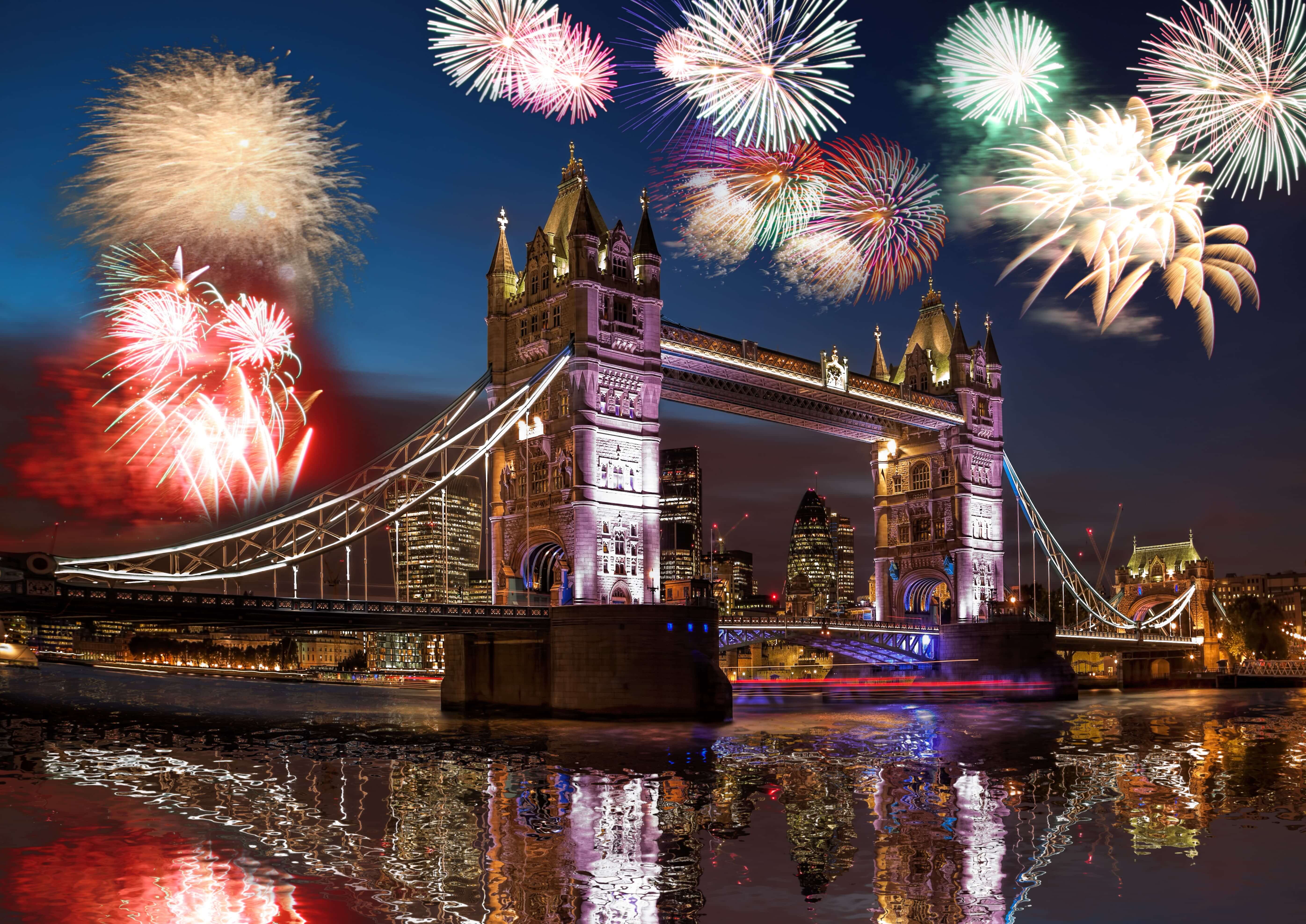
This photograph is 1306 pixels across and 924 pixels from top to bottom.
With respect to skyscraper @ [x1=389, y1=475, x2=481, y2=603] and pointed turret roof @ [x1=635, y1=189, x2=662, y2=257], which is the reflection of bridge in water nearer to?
pointed turret roof @ [x1=635, y1=189, x2=662, y2=257]

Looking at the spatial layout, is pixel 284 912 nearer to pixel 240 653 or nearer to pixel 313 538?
pixel 313 538

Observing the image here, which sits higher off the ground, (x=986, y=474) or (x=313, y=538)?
(x=986, y=474)

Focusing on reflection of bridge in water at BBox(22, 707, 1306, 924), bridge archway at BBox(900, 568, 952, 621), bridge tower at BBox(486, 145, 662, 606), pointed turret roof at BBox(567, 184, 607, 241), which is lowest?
reflection of bridge in water at BBox(22, 707, 1306, 924)

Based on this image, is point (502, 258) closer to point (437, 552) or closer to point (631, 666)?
point (631, 666)

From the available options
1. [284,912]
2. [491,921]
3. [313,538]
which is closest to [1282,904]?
[491,921]

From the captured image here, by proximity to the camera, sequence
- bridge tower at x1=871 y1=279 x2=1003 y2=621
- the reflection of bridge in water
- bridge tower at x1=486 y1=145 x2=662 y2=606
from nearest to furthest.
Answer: the reflection of bridge in water
bridge tower at x1=486 y1=145 x2=662 y2=606
bridge tower at x1=871 y1=279 x2=1003 y2=621

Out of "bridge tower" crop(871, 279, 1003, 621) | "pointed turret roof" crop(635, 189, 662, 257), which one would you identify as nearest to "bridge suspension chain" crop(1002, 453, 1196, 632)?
"bridge tower" crop(871, 279, 1003, 621)
